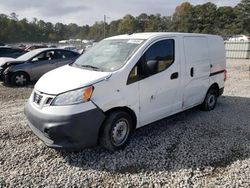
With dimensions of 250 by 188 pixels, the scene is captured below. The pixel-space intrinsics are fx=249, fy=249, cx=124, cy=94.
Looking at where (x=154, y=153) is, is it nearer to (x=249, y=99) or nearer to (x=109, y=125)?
(x=109, y=125)

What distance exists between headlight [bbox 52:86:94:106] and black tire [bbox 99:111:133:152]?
0.49 meters

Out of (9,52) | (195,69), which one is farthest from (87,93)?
(9,52)

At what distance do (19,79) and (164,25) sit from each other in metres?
62.7

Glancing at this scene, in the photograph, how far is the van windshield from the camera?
390cm

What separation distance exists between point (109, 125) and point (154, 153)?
0.85 m

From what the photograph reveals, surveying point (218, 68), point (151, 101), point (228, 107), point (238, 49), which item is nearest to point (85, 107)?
point (151, 101)

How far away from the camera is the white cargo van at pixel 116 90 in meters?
3.34

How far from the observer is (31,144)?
4.08 meters

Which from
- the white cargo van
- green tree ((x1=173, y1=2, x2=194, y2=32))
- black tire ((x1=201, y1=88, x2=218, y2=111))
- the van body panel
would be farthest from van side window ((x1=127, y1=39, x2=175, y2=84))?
green tree ((x1=173, y1=2, x2=194, y2=32))

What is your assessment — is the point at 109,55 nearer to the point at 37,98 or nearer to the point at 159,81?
the point at 159,81

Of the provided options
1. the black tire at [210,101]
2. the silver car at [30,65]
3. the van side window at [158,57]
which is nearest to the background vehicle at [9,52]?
the silver car at [30,65]

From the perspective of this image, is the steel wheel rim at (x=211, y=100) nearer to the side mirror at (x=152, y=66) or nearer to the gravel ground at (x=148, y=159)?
the gravel ground at (x=148, y=159)

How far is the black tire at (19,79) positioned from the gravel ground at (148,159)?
4241mm

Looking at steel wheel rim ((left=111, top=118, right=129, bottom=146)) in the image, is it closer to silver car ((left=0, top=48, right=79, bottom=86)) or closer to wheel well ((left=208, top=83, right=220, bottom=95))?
wheel well ((left=208, top=83, right=220, bottom=95))
